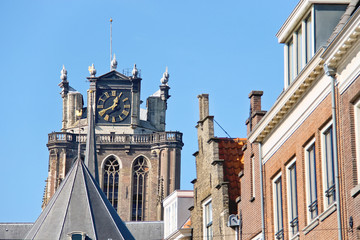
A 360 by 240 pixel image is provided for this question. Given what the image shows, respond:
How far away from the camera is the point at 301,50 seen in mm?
25594

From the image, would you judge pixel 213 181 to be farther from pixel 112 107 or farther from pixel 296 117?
pixel 112 107

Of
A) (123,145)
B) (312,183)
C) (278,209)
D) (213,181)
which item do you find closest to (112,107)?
(123,145)

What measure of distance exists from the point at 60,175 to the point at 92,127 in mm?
13147

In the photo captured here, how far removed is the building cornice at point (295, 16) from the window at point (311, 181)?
3182 mm

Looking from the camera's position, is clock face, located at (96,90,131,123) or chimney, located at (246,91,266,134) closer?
chimney, located at (246,91,266,134)

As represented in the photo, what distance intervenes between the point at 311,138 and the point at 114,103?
99.0m

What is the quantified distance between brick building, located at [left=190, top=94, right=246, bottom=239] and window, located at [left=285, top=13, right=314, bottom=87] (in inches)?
254

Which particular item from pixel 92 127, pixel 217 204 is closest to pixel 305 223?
pixel 217 204

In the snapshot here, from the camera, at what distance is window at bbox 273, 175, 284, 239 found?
26.4 meters

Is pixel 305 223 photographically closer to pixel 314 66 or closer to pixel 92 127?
pixel 314 66

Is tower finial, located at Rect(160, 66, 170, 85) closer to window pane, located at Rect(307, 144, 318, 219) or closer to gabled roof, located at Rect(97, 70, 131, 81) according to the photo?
gabled roof, located at Rect(97, 70, 131, 81)

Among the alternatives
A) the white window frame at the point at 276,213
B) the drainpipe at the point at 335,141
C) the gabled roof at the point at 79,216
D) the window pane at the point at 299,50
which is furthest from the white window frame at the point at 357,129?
the gabled roof at the point at 79,216

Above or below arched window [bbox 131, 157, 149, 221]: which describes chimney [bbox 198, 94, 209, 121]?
below

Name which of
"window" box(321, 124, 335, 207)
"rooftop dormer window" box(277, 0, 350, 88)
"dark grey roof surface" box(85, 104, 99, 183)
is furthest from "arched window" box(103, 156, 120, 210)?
"window" box(321, 124, 335, 207)
